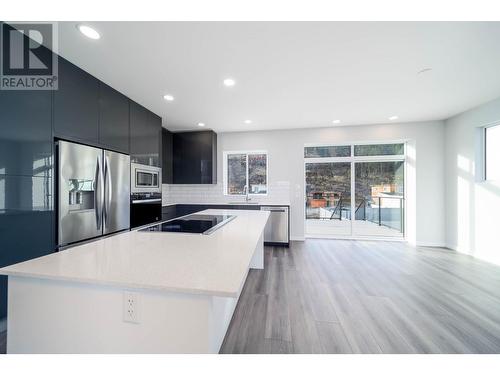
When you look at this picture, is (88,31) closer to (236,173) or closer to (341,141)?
(236,173)

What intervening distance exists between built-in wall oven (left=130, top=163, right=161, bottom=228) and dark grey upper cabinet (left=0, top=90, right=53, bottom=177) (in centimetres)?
106

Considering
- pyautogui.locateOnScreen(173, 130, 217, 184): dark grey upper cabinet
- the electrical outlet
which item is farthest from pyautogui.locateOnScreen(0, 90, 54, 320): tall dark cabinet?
pyautogui.locateOnScreen(173, 130, 217, 184): dark grey upper cabinet

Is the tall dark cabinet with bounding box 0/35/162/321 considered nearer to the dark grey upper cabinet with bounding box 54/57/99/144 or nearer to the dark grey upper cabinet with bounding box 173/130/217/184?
the dark grey upper cabinet with bounding box 54/57/99/144

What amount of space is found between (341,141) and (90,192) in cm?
445

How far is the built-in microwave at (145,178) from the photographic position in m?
2.84

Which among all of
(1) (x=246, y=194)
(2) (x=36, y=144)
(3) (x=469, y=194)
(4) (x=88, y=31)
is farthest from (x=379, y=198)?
(2) (x=36, y=144)

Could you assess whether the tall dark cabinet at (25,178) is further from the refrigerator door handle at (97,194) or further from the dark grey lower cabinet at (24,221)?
the refrigerator door handle at (97,194)

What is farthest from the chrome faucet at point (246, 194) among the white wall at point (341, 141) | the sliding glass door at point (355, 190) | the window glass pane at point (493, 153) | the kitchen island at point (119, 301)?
the window glass pane at point (493, 153)

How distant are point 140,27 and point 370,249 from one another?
15.2 ft

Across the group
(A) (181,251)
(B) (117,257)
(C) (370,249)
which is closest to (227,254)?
(A) (181,251)

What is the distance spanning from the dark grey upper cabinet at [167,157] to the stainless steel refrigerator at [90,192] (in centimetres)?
144

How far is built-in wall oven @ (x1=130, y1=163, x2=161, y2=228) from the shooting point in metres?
2.84

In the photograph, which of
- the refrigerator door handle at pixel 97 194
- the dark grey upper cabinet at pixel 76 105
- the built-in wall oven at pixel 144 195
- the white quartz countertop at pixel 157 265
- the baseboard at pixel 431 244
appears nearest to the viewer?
the white quartz countertop at pixel 157 265

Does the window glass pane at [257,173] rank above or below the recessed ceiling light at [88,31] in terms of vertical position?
below
